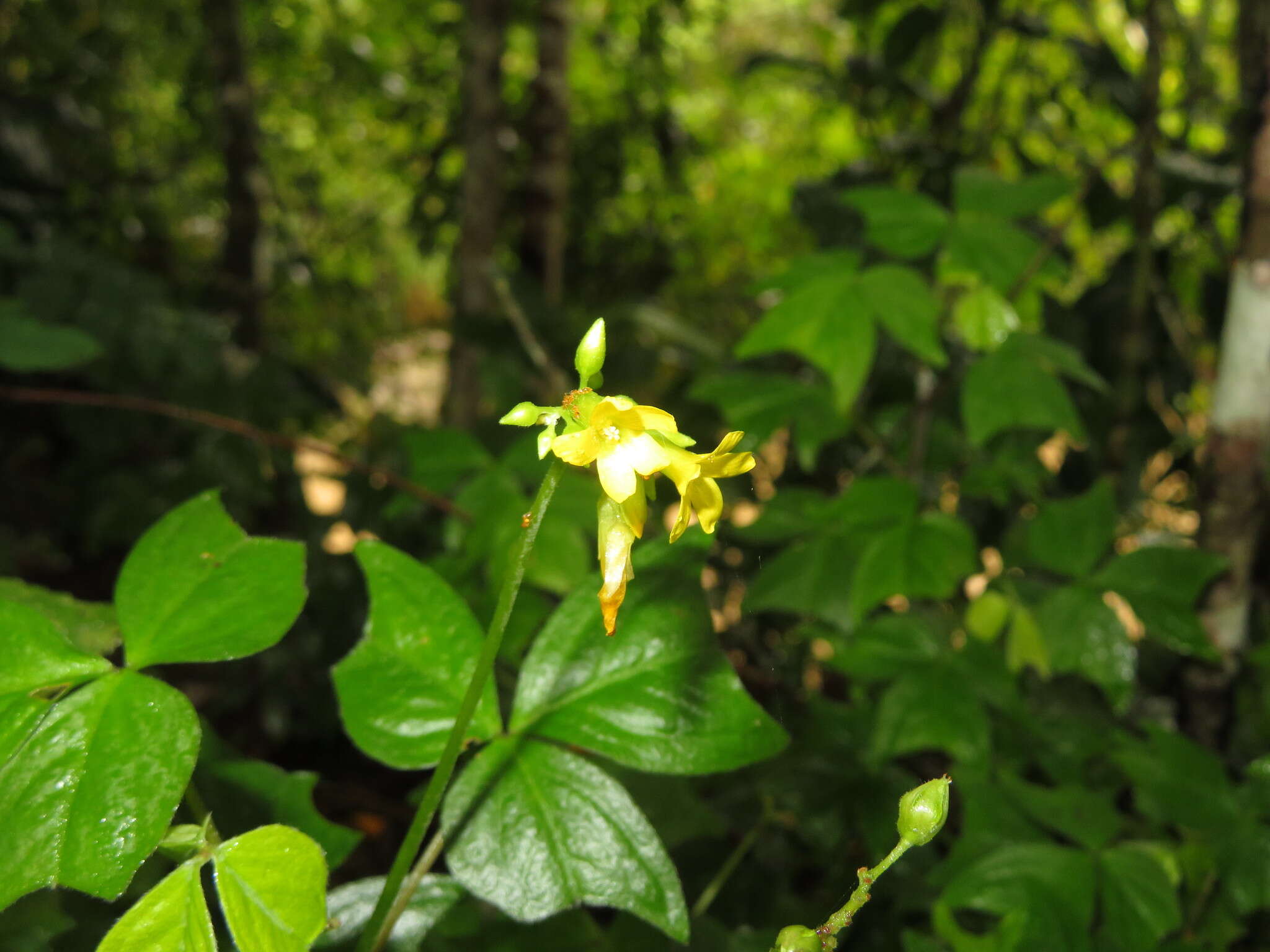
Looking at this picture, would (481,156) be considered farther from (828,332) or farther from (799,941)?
(799,941)

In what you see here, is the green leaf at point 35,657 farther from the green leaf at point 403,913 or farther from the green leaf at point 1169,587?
the green leaf at point 1169,587

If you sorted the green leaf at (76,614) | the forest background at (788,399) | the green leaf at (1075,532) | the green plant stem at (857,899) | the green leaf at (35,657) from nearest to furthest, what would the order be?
the green plant stem at (857,899)
the green leaf at (35,657)
the green leaf at (76,614)
the forest background at (788,399)
the green leaf at (1075,532)

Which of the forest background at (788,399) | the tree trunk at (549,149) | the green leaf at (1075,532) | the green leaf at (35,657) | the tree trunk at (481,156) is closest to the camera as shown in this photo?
the green leaf at (35,657)

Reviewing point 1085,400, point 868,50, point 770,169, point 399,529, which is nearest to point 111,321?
point 399,529

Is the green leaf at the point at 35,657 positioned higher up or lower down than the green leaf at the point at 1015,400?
higher up

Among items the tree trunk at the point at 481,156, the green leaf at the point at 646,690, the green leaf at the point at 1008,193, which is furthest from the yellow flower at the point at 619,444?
the tree trunk at the point at 481,156

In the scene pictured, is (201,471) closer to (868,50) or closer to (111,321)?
(111,321)

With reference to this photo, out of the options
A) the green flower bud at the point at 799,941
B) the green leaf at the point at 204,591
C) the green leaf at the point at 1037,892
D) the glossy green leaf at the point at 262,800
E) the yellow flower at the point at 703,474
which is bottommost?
the green leaf at the point at 1037,892

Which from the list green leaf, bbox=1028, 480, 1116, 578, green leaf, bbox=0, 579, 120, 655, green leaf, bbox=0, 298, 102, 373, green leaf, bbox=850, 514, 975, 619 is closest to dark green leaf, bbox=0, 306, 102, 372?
green leaf, bbox=0, 298, 102, 373
